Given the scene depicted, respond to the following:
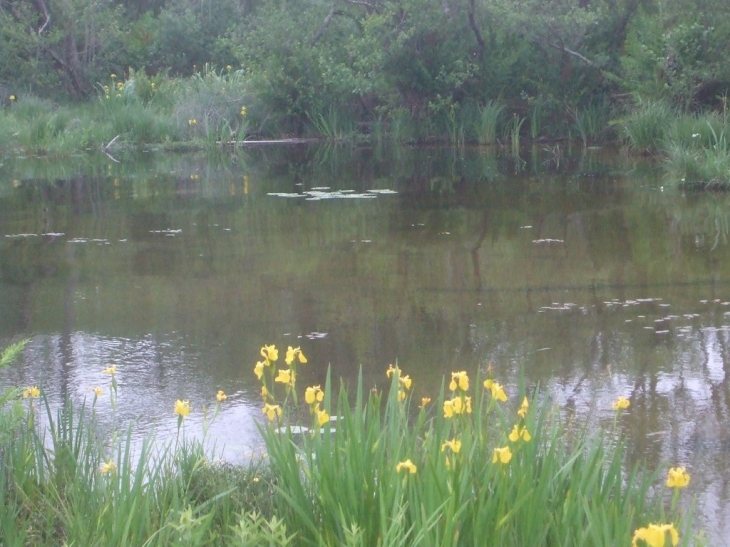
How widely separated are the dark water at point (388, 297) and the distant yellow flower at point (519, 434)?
792 mm

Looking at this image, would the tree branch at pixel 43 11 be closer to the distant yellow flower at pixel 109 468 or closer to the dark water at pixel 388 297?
the dark water at pixel 388 297

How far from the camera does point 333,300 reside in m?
6.89

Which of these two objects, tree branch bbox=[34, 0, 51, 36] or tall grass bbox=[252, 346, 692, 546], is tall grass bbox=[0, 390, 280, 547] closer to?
tall grass bbox=[252, 346, 692, 546]

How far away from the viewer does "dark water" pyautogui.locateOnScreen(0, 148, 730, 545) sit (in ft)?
16.3

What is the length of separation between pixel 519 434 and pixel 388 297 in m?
4.14

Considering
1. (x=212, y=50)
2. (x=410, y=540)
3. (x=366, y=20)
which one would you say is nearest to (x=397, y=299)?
(x=410, y=540)

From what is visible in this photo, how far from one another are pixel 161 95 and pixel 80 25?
576 centimetres

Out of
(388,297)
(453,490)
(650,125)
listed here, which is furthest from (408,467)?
(650,125)

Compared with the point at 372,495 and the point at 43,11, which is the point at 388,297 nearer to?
the point at 372,495

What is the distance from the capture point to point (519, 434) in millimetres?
2832

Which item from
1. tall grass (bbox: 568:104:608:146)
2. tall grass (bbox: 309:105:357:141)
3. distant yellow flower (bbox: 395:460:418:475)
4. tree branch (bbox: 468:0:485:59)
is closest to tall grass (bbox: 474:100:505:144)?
tree branch (bbox: 468:0:485:59)

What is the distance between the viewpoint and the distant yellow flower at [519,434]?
2.80 m

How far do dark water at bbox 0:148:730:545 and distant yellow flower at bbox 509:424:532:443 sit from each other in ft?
2.60

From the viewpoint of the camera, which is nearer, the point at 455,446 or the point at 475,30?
the point at 455,446
